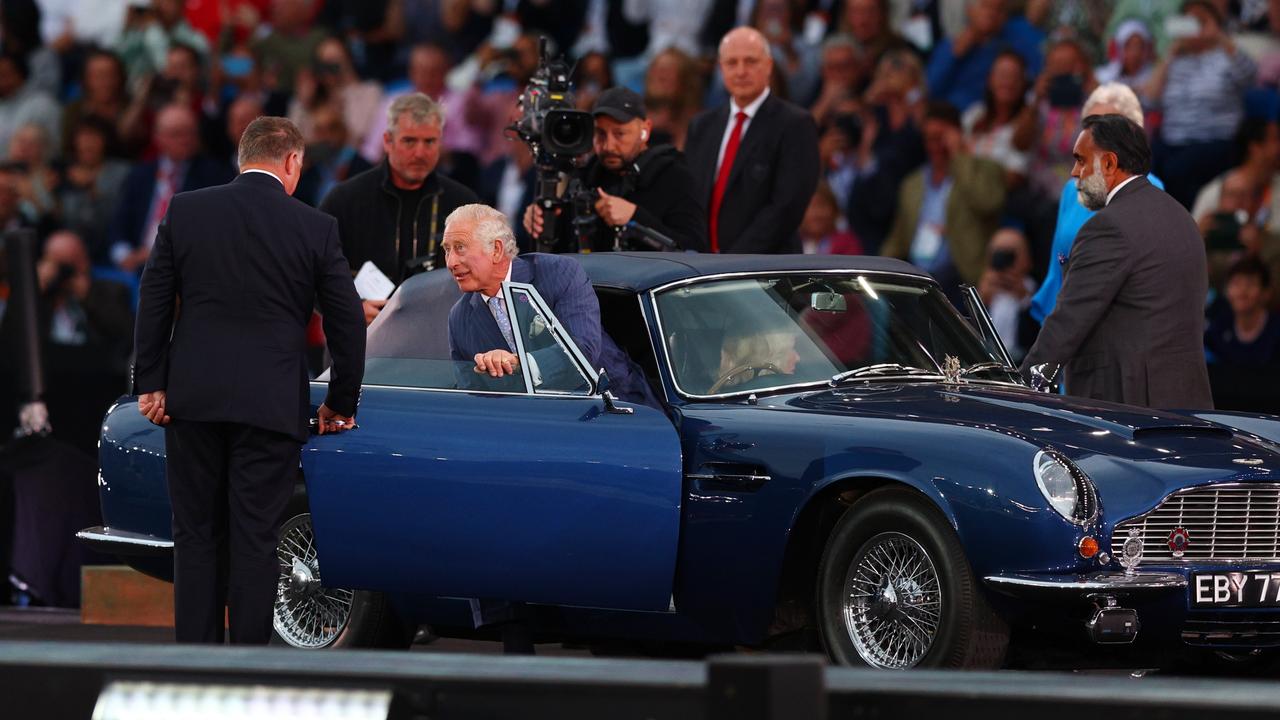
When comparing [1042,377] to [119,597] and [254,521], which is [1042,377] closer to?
[254,521]

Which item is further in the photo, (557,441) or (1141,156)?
(1141,156)

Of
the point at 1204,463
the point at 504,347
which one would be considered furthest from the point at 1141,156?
the point at 504,347

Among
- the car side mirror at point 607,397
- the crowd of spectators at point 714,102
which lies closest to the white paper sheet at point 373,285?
the crowd of spectators at point 714,102

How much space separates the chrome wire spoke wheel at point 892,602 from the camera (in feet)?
21.7

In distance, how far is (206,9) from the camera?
18.0m

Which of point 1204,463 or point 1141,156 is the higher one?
point 1141,156

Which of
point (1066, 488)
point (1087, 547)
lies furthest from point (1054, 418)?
point (1087, 547)

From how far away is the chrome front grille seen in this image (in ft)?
21.4

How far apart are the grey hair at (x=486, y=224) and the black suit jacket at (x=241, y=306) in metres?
0.72

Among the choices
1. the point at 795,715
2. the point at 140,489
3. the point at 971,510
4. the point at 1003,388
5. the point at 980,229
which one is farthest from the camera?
the point at 980,229

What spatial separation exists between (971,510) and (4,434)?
8.80 m

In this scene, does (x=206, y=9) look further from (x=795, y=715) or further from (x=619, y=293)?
(x=795, y=715)

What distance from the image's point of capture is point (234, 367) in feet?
22.9

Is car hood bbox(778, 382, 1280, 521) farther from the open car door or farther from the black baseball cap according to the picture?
the black baseball cap
